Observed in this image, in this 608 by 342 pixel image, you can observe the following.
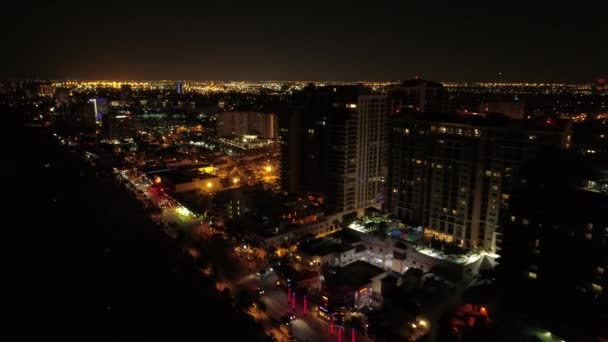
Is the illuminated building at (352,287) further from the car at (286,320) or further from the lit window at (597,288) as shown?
the lit window at (597,288)

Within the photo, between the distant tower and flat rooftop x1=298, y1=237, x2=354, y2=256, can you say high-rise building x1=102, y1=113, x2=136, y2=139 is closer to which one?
flat rooftop x1=298, y1=237, x2=354, y2=256

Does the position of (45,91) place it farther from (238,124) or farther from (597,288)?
(597,288)

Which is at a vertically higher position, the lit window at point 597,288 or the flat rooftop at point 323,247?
the lit window at point 597,288

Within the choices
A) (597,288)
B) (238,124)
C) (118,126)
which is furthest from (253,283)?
(118,126)

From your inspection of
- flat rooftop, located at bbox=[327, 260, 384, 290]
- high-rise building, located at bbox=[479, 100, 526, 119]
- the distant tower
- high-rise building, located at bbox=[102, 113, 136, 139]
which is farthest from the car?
high-rise building, located at bbox=[102, 113, 136, 139]

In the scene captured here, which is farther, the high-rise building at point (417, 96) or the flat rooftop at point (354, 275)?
the high-rise building at point (417, 96)

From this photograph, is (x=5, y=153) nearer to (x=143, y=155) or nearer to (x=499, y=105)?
(x=143, y=155)

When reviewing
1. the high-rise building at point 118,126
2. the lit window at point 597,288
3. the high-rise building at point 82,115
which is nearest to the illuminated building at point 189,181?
the lit window at point 597,288
